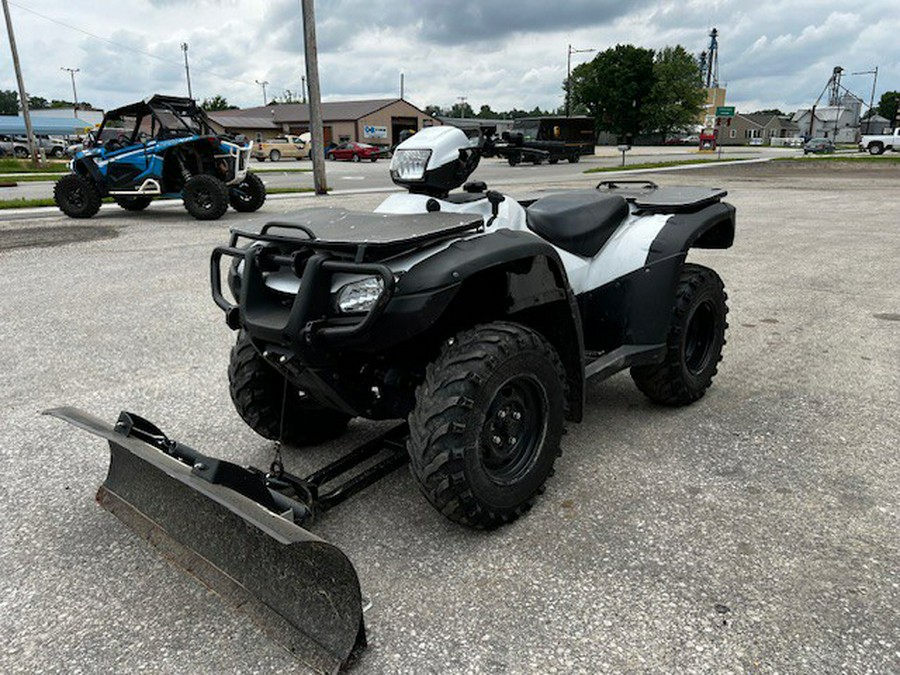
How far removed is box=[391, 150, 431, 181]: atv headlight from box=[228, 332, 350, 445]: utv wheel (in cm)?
100

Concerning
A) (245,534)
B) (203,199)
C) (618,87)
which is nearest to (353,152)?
(203,199)

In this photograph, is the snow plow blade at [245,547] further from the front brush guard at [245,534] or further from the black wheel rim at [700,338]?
the black wheel rim at [700,338]

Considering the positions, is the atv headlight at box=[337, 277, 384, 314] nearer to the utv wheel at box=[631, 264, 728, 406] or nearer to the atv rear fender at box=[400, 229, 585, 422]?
the atv rear fender at box=[400, 229, 585, 422]

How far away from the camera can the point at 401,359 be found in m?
2.67

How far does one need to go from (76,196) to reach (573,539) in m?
12.5

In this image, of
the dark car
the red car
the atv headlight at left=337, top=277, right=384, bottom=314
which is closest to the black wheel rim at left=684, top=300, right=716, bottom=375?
the atv headlight at left=337, top=277, right=384, bottom=314

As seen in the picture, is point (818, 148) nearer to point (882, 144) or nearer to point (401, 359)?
Result: point (882, 144)

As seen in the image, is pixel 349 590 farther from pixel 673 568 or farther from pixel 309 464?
pixel 309 464

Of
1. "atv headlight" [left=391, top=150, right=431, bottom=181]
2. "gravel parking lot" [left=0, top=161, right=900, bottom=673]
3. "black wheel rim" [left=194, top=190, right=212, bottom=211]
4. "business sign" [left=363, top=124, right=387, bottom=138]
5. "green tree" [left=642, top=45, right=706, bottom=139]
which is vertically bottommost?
"gravel parking lot" [left=0, top=161, right=900, bottom=673]

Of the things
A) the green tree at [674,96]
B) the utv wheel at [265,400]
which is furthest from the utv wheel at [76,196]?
the green tree at [674,96]

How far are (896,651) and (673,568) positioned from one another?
2.21 ft

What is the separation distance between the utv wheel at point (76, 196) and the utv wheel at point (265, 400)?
11022mm

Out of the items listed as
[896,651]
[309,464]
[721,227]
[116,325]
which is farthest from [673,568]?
[116,325]

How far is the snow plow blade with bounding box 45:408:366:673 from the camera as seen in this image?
77.4 inches
